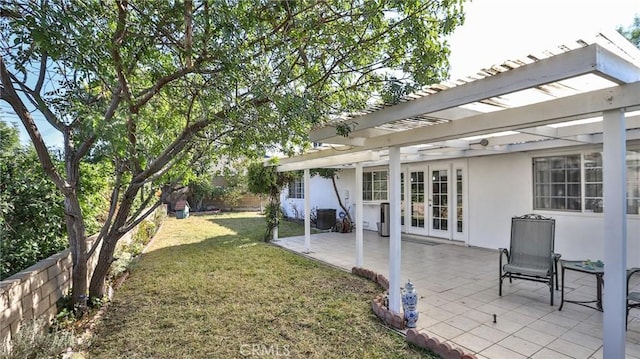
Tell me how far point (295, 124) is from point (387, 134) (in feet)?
4.09

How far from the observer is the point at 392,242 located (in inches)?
158

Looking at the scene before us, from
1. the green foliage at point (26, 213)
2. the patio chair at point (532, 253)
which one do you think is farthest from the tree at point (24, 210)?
the patio chair at point (532, 253)

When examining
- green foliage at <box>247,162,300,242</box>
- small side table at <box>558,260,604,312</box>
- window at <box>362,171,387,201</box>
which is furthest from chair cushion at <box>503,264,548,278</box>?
window at <box>362,171,387,201</box>

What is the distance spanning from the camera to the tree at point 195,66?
9.50ft

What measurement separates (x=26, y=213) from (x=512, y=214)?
8936mm

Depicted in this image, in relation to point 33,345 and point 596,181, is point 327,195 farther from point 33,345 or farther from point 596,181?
point 33,345

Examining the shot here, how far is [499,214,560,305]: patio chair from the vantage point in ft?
15.1

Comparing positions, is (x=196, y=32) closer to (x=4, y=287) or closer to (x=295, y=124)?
(x=295, y=124)

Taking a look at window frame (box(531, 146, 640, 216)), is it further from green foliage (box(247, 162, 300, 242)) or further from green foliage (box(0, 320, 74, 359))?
green foliage (box(0, 320, 74, 359))

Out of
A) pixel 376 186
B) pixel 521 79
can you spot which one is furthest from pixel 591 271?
pixel 376 186

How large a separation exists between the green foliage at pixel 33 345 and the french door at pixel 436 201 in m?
8.39

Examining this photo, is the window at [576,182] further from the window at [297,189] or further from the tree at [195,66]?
the window at [297,189]

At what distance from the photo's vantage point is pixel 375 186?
37.9 ft

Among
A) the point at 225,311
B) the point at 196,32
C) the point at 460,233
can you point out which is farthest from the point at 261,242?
the point at 196,32
